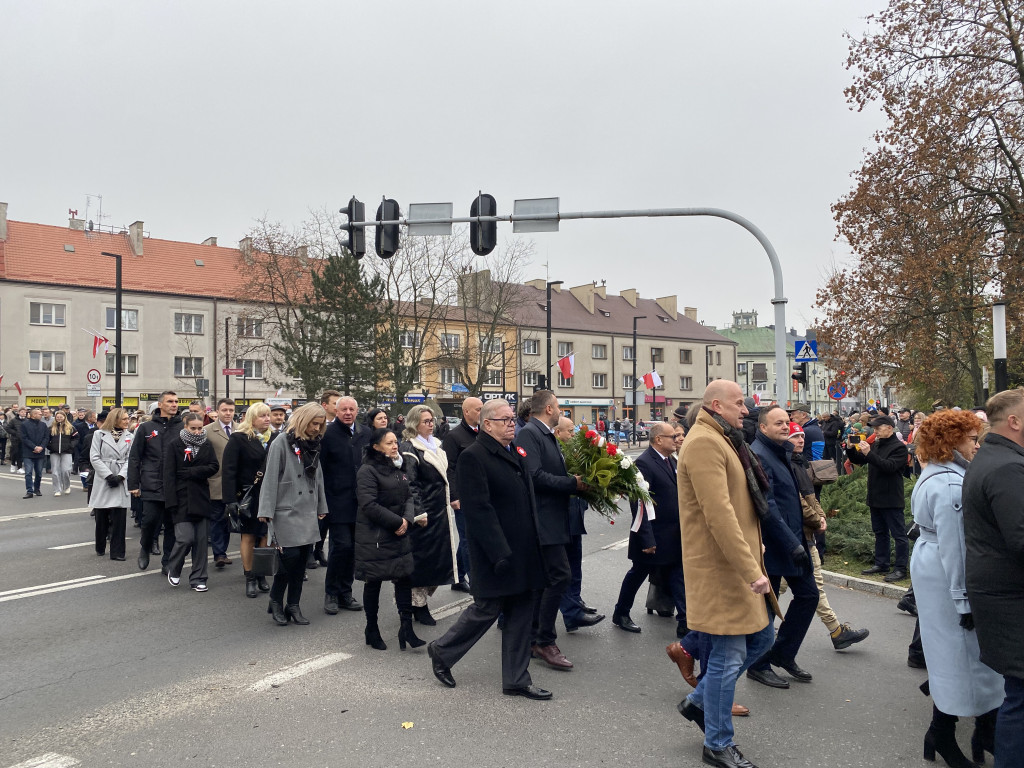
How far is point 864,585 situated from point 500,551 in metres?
5.49

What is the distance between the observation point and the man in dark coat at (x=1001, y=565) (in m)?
3.35

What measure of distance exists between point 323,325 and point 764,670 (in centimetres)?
2913

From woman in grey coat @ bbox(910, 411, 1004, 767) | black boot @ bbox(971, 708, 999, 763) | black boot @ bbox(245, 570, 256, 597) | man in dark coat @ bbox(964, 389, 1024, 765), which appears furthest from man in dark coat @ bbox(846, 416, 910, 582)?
black boot @ bbox(245, 570, 256, 597)

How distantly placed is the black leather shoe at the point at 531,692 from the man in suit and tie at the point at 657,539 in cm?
193

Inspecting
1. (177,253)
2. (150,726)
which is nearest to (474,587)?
(150,726)

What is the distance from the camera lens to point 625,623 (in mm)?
6906

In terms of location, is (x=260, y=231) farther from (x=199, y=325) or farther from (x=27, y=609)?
(x=27, y=609)

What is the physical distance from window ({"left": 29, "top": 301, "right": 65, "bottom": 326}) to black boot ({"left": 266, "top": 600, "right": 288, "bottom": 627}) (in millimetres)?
49892

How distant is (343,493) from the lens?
775 centimetres

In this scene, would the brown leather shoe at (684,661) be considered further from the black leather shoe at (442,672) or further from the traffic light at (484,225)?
the traffic light at (484,225)

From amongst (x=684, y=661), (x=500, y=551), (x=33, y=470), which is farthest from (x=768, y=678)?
(x=33, y=470)

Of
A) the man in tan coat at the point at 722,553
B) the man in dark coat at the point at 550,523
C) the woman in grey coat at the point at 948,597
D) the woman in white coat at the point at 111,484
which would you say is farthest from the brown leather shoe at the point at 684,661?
the woman in white coat at the point at 111,484

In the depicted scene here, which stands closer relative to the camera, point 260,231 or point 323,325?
point 323,325

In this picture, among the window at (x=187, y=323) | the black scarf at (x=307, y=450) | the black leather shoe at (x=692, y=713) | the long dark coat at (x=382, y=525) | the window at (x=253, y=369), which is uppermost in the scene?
the window at (x=187, y=323)
